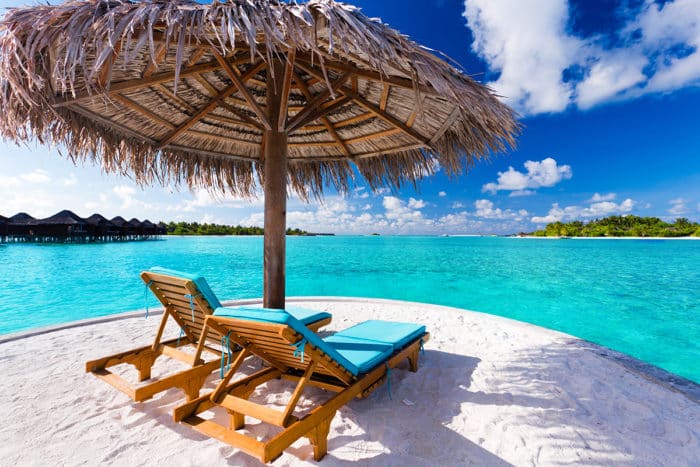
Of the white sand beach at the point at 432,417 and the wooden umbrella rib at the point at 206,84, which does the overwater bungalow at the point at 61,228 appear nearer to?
the white sand beach at the point at 432,417

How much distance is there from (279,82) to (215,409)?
2.53 meters

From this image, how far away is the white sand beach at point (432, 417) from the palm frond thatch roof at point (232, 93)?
5.80ft

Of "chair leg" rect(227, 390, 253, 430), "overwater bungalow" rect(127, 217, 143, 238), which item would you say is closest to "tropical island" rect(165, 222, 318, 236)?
"overwater bungalow" rect(127, 217, 143, 238)

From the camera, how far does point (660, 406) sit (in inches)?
83.4

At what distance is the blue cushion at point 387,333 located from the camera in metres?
2.41

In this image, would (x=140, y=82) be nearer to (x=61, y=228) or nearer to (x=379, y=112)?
(x=379, y=112)

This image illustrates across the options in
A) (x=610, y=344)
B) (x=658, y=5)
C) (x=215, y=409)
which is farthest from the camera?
(x=658, y=5)

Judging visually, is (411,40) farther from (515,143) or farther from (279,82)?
(515,143)

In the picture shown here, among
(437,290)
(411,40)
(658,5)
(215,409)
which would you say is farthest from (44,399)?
(658,5)

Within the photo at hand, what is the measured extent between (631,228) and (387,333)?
74337 millimetres

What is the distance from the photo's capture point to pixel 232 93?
123 inches

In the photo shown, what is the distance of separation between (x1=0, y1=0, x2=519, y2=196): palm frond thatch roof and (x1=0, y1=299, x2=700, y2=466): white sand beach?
177cm

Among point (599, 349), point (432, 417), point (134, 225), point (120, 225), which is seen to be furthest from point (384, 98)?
point (134, 225)

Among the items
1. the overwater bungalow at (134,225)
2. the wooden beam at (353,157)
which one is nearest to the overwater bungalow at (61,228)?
the overwater bungalow at (134,225)
